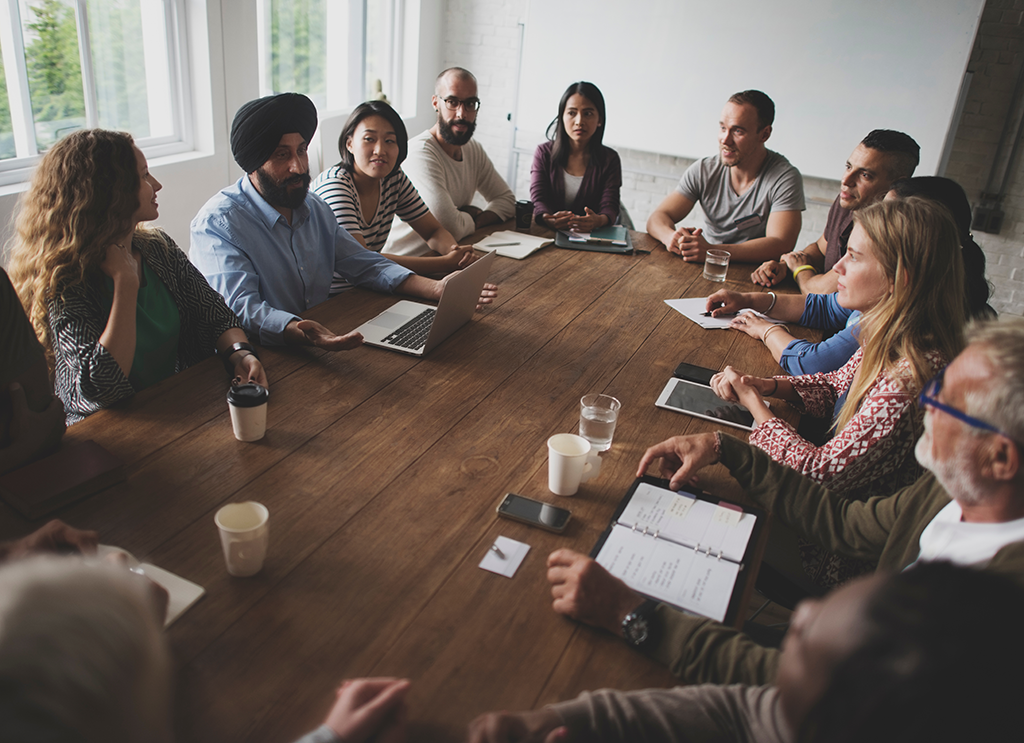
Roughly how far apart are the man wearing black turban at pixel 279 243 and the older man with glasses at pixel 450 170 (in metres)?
0.81

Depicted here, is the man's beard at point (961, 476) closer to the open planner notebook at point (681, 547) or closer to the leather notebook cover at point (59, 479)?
the open planner notebook at point (681, 547)

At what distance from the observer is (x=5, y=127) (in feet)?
11.1

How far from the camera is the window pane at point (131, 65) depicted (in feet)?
12.3

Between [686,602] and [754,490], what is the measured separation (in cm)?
37

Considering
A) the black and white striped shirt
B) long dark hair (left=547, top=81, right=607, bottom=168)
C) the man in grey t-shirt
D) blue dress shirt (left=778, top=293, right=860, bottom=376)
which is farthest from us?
long dark hair (left=547, top=81, right=607, bottom=168)

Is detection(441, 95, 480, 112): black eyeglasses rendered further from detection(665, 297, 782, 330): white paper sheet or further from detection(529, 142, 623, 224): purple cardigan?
detection(665, 297, 782, 330): white paper sheet

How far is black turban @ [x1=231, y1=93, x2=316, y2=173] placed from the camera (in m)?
2.19

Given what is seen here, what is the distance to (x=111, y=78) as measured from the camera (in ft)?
12.7

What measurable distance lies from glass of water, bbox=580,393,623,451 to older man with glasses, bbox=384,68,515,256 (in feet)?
5.87

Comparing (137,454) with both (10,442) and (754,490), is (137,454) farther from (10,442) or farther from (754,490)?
(754,490)

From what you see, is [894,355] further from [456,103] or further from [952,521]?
[456,103]

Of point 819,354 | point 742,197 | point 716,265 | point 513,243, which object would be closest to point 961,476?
point 819,354

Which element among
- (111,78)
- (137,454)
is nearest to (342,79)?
(111,78)

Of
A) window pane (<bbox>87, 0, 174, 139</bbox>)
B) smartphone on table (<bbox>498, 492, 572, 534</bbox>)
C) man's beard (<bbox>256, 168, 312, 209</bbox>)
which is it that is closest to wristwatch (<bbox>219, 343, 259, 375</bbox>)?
man's beard (<bbox>256, 168, 312, 209</bbox>)
